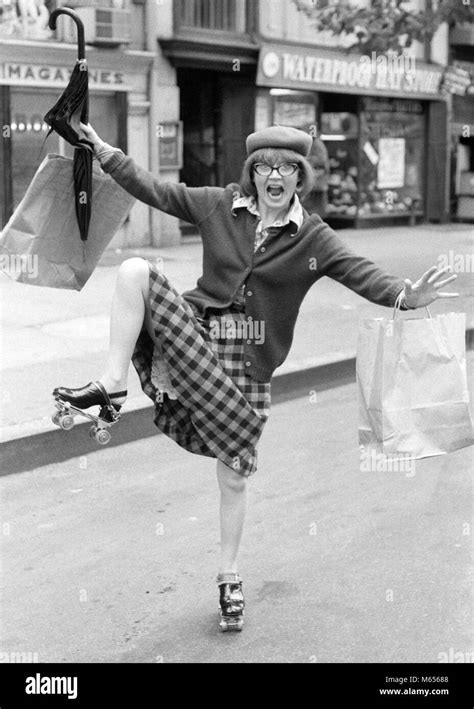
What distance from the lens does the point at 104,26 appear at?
14.4 m

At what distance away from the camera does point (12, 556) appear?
482cm

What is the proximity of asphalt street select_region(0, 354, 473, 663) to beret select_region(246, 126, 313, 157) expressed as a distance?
1737 millimetres

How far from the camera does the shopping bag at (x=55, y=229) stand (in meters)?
4.50

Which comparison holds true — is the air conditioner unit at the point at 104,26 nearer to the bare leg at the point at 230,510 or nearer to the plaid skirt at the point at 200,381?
the plaid skirt at the point at 200,381

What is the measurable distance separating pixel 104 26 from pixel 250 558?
11.0 meters

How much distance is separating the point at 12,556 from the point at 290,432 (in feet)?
8.81

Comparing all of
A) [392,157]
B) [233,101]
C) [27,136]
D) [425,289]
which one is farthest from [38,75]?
[425,289]

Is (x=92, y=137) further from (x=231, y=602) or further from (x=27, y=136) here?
(x=27, y=136)

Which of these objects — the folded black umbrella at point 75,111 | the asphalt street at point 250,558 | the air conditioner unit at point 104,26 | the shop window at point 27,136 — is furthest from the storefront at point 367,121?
the folded black umbrella at point 75,111

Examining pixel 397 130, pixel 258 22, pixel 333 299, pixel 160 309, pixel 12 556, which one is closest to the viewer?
pixel 160 309

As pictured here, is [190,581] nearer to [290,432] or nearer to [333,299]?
[290,432]

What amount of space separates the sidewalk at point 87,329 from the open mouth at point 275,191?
8.94ft

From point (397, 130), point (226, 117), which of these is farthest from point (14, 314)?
point (397, 130)

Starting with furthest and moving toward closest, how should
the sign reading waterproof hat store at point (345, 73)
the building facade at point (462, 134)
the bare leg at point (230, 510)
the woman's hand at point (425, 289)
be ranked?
the building facade at point (462, 134), the sign reading waterproof hat store at point (345, 73), the bare leg at point (230, 510), the woman's hand at point (425, 289)
